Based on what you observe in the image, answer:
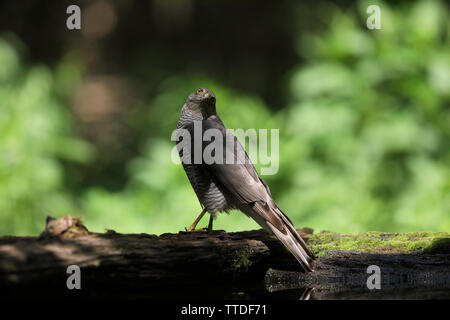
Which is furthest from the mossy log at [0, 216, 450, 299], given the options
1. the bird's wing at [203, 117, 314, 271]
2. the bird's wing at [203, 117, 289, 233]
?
the bird's wing at [203, 117, 289, 233]

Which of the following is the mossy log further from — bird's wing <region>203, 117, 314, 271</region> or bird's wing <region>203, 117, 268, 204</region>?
bird's wing <region>203, 117, 268, 204</region>

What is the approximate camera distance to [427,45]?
6.27 metres

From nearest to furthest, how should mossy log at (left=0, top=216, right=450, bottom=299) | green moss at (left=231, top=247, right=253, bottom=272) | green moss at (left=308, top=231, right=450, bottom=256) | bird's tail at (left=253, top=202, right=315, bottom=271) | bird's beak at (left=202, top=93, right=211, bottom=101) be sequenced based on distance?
mossy log at (left=0, top=216, right=450, bottom=299), green moss at (left=231, top=247, right=253, bottom=272), bird's tail at (left=253, top=202, right=315, bottom=271), green moss at (left=308, top=231, right=450, bottom=256), bird's beak at (left=202, top=93, right=211, bottom=101)

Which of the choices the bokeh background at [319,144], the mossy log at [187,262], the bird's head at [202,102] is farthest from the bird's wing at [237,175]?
the bokeh background at [319,144]

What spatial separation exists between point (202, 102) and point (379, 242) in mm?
1599

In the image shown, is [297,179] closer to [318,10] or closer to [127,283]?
[127,283]

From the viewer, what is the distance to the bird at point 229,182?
3.51m

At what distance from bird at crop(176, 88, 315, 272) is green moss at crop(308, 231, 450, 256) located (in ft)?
0.98

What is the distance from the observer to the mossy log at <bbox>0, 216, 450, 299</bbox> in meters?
2.77

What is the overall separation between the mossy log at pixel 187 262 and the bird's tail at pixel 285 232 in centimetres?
7

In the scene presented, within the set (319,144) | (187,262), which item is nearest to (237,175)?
(187,262)

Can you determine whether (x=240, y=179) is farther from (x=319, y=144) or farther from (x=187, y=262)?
(x=319, y=144)
